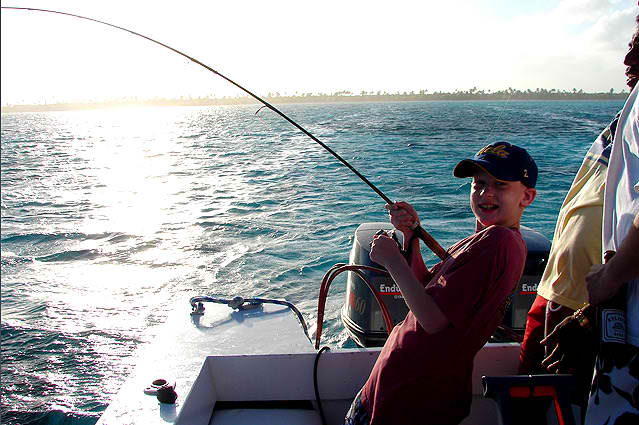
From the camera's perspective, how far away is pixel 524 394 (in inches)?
45.6

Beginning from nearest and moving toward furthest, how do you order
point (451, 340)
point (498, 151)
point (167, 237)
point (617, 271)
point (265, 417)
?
1. point (617, 271)
2. point (451, 340)
3. point (498, 151)
4. point (265, 417)
5. point (167, 237)

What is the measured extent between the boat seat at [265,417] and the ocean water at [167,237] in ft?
5.51


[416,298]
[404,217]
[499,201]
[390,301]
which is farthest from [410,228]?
[390,301]

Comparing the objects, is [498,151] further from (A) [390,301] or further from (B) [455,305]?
(A) [390,301]

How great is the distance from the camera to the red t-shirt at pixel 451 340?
1.15 meters

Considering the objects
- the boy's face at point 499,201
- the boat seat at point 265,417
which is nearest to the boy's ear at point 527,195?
the boy's face at point 499,201

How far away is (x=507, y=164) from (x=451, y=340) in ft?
1.47

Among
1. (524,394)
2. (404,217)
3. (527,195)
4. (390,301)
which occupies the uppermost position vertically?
(527,195)

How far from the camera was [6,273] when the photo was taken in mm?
5855

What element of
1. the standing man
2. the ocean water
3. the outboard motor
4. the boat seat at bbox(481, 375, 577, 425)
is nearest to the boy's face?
the standing man

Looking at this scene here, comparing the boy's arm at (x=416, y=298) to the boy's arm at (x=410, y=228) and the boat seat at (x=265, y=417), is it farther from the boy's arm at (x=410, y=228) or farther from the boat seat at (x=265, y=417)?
the boat seat at (x=265, y=417)

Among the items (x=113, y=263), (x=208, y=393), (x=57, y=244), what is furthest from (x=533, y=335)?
(x=57, y=244)

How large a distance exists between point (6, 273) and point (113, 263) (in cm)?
112

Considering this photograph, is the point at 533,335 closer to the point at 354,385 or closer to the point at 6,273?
the point at 354,385
